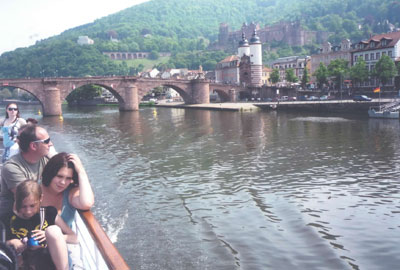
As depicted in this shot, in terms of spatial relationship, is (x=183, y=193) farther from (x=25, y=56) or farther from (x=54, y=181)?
(x=25, y=56)

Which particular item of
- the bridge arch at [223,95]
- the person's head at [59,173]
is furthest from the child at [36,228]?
the bridge arch at [223,95]

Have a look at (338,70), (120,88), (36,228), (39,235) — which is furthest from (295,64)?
(39,235)

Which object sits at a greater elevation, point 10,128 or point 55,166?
point 10,128

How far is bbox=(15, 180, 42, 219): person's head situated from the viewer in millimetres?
4723

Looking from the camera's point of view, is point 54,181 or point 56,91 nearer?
point 54,181

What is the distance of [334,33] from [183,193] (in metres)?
169

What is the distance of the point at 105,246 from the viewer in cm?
432

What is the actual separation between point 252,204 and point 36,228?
859 centimetres

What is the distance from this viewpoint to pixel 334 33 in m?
169

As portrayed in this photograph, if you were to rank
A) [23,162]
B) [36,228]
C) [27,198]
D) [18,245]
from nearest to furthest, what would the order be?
[27,198] → [18,245] → [36,228] → [23,162]

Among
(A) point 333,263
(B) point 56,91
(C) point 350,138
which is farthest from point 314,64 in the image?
(A) point 333,263

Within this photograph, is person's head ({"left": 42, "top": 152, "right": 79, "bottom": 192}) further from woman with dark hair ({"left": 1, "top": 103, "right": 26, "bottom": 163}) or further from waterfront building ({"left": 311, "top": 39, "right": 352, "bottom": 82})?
waterfront building ({"left": 311, "top": 39, "right": 352, "bottom": 82})

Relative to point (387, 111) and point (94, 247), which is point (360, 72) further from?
point (94, 247)

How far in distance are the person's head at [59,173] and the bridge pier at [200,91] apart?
238 feet
